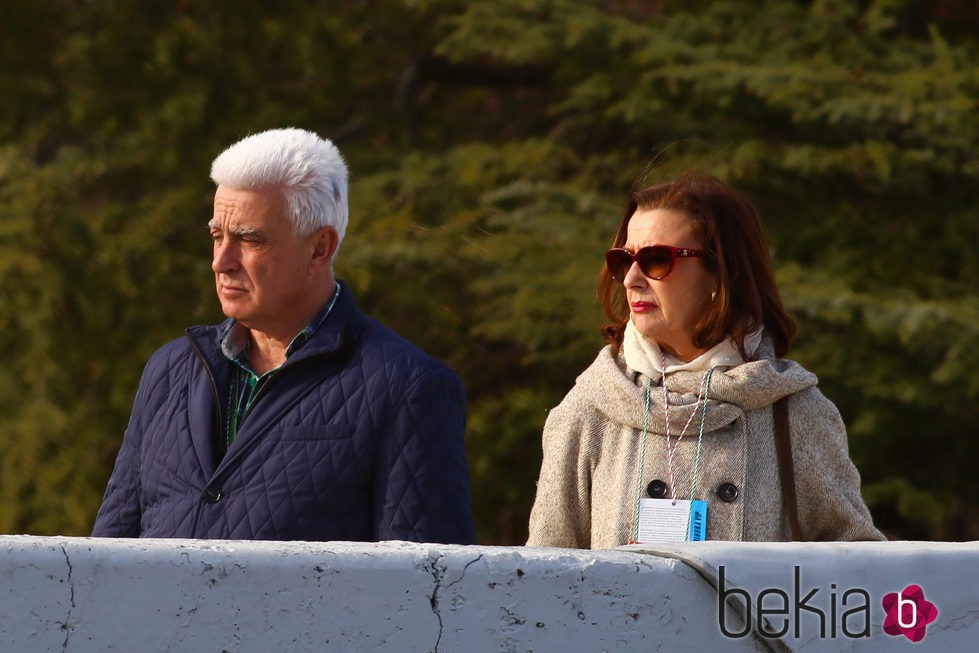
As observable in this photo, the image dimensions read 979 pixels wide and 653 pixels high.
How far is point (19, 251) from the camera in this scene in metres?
7.18

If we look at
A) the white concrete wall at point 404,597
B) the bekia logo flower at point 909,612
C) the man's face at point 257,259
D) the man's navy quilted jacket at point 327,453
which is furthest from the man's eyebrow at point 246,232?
the bekia logo flower at point 909,612

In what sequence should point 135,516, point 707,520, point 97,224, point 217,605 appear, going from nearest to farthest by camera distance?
1. point 217,605
2. point 707,520
3. point 135,516
4. point 97,224

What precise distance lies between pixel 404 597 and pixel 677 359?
1.09 metres

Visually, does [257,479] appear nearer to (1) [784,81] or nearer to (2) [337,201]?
(2) [337,201]

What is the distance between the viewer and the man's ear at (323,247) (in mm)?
3122

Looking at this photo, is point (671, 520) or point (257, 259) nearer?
point (671, 520)

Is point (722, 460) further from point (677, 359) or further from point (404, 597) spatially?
point (404, 597)

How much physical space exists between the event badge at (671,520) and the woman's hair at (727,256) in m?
0.34

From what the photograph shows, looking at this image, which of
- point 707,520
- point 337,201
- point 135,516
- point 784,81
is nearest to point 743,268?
point 707,520

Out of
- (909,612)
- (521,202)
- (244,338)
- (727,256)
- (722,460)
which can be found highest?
(727,256)

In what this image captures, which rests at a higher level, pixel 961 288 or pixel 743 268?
pixel 743 268

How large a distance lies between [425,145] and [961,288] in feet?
11.0

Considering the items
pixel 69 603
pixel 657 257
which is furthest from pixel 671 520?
pixel 69 603

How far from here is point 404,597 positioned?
2.15 m
